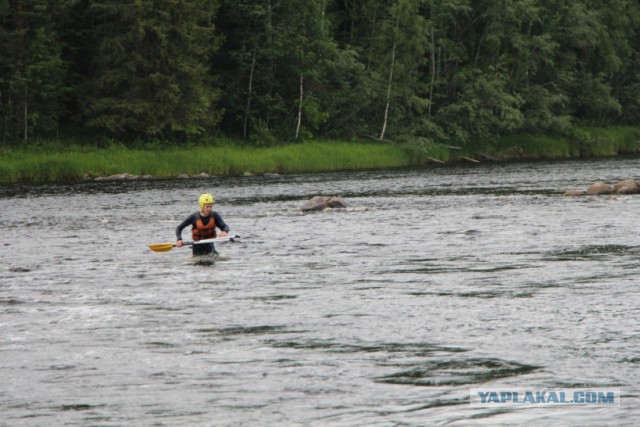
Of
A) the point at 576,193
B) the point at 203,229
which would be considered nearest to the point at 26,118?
the point at 576,193

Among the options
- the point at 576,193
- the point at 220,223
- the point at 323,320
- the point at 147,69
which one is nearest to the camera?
the point at 323,320

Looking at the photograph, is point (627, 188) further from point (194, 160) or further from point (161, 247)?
point (194, 160)

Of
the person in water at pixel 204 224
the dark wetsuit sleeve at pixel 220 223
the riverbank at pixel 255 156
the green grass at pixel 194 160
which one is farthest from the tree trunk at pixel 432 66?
the dark wetsuit sleeve at pixel 220 223

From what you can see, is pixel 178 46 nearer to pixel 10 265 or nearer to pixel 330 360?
pixel 10 265

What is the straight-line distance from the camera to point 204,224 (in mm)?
22688

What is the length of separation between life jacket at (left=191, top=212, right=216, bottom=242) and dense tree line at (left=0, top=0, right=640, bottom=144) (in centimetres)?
3745

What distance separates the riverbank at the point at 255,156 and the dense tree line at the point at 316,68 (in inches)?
49.7

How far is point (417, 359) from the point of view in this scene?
13.0 metres

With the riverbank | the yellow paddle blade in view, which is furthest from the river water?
the riverbank

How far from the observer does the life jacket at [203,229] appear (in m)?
22.7

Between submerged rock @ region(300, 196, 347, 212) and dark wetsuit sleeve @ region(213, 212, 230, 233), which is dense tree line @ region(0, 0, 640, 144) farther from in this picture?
dark wetsuit sleeve @ region(213, 212, 230, 233)

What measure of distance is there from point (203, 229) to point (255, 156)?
3885 centimetres

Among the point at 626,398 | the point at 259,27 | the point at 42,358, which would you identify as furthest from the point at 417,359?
the point at 259,27

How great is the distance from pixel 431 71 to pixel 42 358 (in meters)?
68.8
